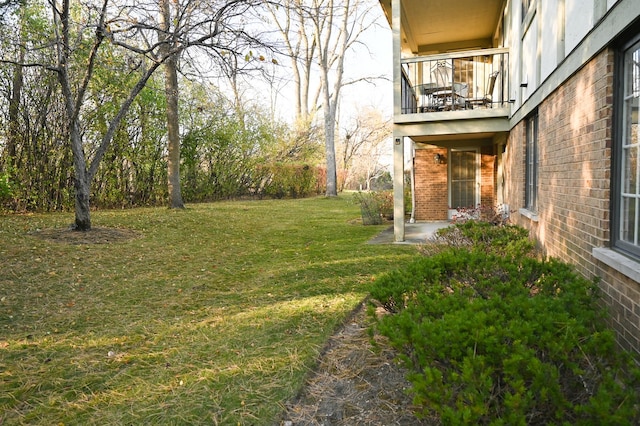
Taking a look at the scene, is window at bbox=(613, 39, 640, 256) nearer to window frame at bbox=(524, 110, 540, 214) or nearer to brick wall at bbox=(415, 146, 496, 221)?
window frame at bbox=(524, 110, 540, 214)

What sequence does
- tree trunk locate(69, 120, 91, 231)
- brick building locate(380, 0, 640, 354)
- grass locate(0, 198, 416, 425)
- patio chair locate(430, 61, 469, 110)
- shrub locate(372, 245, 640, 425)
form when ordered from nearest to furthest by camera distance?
shrub locate(372, 245, 640, 425)
grass locate(0, 198, 416, 425)
brick building locate(380, 0, 640, 354)
tree trunk locate(69, 120, 91, 231)
patio chair locate(430, 61, 469, 110)

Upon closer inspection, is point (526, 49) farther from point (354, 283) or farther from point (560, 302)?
point (560, 302)

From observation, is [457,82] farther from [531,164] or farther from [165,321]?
[165,321]

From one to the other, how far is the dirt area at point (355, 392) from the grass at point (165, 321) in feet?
0.42

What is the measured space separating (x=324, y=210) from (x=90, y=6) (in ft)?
35.5

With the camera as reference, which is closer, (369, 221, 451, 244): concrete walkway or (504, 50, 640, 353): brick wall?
(504, 50, 640, 353): brick wall

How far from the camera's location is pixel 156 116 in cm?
1409

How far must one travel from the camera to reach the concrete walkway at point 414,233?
9.65 meters

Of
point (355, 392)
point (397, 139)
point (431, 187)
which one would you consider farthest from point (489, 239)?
point (431, 187)

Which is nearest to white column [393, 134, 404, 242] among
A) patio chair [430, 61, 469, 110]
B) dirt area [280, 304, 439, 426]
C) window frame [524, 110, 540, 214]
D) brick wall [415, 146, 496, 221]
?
patio chair [430, 61, 469, 110]

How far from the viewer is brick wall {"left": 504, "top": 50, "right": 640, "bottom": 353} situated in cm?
325

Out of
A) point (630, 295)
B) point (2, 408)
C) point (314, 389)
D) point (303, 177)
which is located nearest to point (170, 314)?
point (2, 408)

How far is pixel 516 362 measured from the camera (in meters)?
2.02

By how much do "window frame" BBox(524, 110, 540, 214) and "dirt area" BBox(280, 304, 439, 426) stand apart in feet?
14.3
